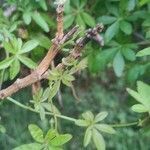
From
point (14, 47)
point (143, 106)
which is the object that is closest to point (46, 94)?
point (14, 47)

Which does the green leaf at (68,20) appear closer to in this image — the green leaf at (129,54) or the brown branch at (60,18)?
the green leaf at (129,54)

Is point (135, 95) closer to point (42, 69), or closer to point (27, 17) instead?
point (42, 69)

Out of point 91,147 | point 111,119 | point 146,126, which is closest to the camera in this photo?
point 146,126

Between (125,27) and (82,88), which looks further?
(82,88)

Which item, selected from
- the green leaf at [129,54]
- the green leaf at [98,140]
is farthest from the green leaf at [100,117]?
the green leaf at [129,54]

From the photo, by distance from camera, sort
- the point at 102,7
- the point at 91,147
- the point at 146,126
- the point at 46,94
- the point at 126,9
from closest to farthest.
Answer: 1. the point at 46,94
2. the point at 146,126
3. the point at 126,9
4. the point at 102,7
5. the point at 91,147

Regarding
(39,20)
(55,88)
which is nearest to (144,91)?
(55,88)

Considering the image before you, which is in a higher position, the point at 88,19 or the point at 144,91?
the point at 88,19

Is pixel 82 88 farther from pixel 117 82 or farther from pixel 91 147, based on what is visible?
pixel 91 147
